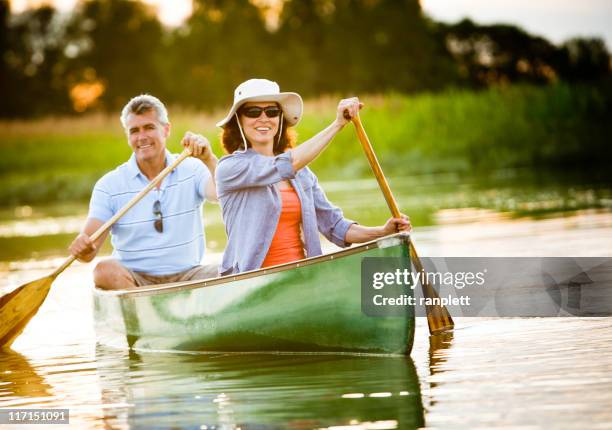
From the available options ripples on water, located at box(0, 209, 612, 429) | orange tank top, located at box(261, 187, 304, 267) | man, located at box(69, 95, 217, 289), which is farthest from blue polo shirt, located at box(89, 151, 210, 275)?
orange tank top, located at box(261, 187, 304, 267)

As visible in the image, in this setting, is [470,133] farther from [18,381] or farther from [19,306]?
[18,381]

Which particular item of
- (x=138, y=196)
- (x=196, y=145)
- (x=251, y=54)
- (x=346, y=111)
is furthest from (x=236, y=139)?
(x=251, y=54)

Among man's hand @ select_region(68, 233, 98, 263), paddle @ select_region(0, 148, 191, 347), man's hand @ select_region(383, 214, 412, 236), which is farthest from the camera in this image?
paddle @ select_region(0, 148, 191, 347)

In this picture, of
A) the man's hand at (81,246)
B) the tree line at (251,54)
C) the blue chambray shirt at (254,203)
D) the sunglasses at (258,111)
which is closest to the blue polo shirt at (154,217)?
the man's hand at (81,246)

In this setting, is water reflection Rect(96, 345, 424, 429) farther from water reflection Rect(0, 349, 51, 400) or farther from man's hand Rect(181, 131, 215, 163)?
man's hand Rect(181, 131, 215, 163)

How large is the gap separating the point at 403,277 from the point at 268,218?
2.17 feet

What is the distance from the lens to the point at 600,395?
13.4 ft

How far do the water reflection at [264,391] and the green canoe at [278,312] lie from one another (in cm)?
7

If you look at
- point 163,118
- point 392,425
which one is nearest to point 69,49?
point 163,118

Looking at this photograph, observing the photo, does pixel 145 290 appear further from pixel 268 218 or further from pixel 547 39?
pixel 547 39

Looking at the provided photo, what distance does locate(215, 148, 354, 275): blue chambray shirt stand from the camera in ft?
16.8

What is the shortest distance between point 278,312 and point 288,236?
327mm

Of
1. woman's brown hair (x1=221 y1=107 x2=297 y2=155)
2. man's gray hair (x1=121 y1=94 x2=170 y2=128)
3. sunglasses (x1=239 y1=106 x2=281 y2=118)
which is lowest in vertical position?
woman's brown hair (x1=221 y1=107 x2=297 y2=155)

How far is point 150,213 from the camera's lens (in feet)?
20.1
